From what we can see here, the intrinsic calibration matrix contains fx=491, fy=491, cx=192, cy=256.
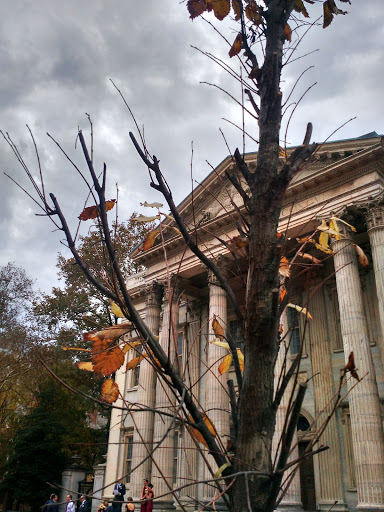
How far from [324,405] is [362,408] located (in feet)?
12.7

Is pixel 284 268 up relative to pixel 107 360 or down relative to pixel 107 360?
up

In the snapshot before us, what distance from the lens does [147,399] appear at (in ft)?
71.0

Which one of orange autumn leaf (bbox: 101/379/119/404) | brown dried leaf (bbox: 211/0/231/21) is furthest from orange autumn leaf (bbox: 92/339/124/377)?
brown dried leaf (bbox: 211/0/231/21)

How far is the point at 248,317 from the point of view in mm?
2516

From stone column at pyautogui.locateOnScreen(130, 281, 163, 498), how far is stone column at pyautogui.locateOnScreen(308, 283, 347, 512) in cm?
658

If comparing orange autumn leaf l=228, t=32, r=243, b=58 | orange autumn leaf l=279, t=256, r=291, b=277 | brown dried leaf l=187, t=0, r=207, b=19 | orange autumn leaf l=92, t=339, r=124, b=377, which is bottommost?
orange autumn leaf l=92, t=339, r=124, b=377

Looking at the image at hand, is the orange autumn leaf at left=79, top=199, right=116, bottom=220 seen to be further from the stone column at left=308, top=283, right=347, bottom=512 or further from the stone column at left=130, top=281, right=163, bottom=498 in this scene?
the stone column at left=130, top=281, right=163, bottom=498

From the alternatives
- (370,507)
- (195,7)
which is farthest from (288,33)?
(370,507)

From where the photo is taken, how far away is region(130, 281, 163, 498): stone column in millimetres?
20344

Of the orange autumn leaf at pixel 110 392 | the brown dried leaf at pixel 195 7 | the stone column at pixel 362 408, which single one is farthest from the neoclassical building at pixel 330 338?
the orange autumn leaf at pixel 110 392

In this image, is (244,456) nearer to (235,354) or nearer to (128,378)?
(235,354)

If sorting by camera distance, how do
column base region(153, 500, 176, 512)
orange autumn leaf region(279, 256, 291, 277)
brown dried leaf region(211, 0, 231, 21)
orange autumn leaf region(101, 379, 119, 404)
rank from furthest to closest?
1. column base region(153, 500, 176, 512)
2. brown dried leaf region(211, 0, 231, 21)
3. orange autumn leaf region(279, 256, 291, 277)
4. orange autumn leaf region(101, 379, 119, 404)

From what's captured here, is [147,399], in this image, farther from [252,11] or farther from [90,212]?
[90,212]

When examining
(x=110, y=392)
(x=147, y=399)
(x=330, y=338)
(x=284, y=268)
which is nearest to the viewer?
(x=110, y=392)
